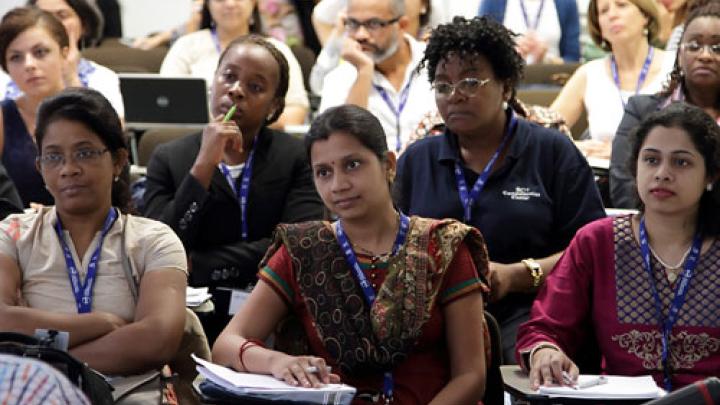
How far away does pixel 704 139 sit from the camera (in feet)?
10.5

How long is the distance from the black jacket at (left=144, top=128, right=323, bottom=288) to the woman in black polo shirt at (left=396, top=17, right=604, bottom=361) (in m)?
0.44

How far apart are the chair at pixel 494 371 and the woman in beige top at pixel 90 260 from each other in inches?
29.7

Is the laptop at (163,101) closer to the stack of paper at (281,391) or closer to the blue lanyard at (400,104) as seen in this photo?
the blue lanyard at (400,104)

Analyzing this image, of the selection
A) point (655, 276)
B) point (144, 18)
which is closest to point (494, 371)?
point (655, 276)

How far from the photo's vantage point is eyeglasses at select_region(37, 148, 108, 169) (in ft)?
10.8

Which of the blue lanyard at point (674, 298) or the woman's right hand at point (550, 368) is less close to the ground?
the blue lanyard at point (674, 298)

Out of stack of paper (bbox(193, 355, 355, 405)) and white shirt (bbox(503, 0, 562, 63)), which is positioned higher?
white shirt (bbox(503, 0, 562, 63))

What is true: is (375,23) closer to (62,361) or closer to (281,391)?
(281,391)

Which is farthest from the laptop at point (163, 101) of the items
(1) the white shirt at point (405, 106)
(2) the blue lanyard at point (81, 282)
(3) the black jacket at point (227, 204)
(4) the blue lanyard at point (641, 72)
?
(2) the blue lanyard at point (81, 282)

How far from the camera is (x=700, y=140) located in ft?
10.5

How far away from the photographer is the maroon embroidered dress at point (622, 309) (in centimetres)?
311

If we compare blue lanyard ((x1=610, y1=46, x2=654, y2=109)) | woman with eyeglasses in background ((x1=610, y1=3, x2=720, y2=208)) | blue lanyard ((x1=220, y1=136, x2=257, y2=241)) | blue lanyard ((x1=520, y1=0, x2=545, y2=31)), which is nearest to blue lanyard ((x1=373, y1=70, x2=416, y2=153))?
blue lanyard ((x1=610, y1=46, x2=654, y2=109))

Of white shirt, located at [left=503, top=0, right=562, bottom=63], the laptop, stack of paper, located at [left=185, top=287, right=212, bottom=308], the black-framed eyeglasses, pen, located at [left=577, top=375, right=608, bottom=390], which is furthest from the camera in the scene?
white shirt, located at [left=503, top=0, right=562, bottom=63]

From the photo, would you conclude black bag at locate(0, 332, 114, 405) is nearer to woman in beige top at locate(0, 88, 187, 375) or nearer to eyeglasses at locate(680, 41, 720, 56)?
woman in beige top at locate(0, 88, 187, 375)
